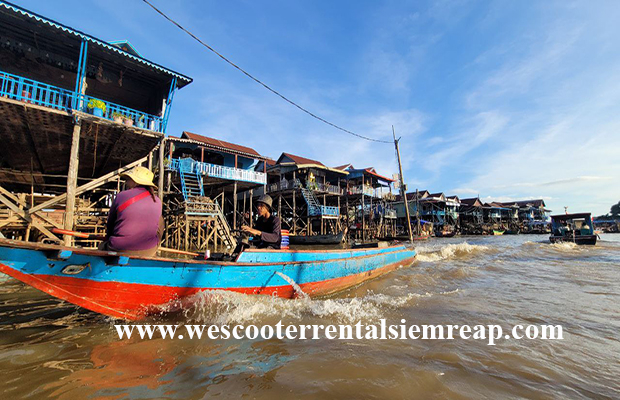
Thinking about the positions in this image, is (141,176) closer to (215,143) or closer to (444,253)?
(444,253)

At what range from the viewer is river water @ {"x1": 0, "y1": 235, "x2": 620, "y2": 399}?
230cm

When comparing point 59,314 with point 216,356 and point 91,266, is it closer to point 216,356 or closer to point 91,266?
point 91,266

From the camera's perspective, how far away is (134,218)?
3.40 metres

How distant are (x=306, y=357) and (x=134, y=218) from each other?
109 inches

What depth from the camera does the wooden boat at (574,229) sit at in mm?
20969

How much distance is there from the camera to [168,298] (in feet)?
12.6

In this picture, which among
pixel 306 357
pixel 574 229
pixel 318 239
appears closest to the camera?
pixel 306 357

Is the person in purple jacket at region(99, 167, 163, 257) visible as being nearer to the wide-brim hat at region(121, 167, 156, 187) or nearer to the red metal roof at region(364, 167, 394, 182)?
the wide-brim hat at region(121, 167, 156, 187)

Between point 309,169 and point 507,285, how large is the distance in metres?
19.5

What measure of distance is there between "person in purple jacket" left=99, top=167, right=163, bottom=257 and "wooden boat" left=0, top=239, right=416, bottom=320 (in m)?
0.19

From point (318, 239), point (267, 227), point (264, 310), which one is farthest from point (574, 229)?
point (264, 310)

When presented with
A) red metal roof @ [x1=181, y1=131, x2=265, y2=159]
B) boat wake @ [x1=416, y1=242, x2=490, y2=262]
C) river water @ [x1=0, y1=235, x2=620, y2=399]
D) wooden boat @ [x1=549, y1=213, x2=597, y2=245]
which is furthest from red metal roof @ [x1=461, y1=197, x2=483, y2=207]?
river water @ [x1=0, y1=235, x2=620, y2=399]

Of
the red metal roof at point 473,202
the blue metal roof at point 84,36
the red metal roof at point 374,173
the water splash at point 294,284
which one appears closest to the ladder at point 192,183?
the blue metal roof at point 84,36

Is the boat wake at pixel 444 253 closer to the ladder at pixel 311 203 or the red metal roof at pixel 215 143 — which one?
the ladder at pixel 311 203
